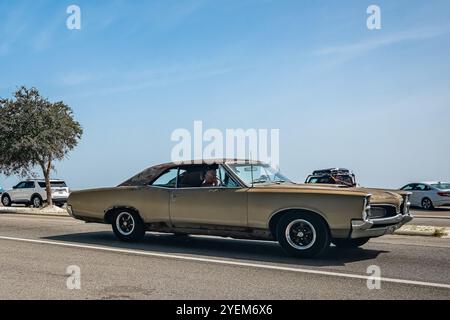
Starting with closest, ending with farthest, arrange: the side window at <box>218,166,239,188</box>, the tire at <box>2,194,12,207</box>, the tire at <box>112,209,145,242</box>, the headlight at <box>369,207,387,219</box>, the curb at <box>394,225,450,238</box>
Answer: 1. the headlight at <box>369,207,387,219</box>
2. the side window at <box>218,166,239,188</box>
3. the tire at <box>112,209,145,242</box>
4. the curb at <box>394,225,450,238</box>
5. the tire at <box>2,194,12,207</box>

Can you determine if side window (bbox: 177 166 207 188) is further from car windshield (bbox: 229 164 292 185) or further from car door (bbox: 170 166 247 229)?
car windshield (bbox: 229 164 292 185)

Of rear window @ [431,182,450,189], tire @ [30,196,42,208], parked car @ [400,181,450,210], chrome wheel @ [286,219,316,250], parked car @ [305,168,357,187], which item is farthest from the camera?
tire @ [30,196,42,208]

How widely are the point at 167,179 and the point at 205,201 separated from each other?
1.11m

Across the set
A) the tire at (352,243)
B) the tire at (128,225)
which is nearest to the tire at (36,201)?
the tire at (128,225)

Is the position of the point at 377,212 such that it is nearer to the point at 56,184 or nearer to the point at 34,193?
the point at 56,184

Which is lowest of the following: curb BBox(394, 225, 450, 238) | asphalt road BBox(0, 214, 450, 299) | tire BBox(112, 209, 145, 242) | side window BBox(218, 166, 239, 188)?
asphalt road BBox(0, 214, 450, 299)

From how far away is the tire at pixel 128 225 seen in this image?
974 centimetres

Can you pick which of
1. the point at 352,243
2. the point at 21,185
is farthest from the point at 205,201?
the point at 21,185

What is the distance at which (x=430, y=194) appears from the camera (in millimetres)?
24000

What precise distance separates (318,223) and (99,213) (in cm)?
471

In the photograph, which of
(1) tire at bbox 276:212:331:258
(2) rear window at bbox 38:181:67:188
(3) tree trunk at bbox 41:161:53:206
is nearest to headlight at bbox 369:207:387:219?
(1) tire at bbox 276:212:331:258

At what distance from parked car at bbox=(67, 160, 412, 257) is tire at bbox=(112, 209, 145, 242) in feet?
0.07

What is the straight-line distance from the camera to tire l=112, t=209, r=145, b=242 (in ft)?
32.0

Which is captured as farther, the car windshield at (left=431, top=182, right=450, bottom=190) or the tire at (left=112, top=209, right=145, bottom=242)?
the car windshield at (left=431, top=182, right=450, bottom=190)
